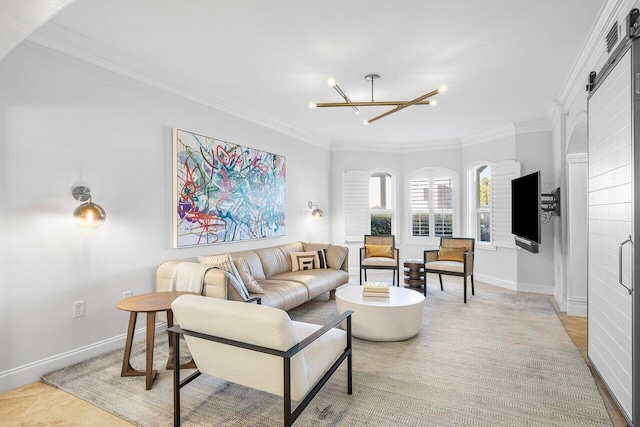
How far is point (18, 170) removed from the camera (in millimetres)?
A: 2545

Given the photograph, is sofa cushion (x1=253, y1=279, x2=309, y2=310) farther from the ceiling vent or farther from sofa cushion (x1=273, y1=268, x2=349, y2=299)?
the ceiling vent

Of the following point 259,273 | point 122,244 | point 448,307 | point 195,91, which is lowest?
point 448,307

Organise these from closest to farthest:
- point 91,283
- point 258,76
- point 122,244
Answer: point 91,283 < point 122,244 < point 258,76

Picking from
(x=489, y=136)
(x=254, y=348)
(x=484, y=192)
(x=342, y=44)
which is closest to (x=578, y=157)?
(x=489, y=136)

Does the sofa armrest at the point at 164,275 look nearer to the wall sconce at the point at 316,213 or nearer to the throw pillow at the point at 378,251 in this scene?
the wall sconce at the point at 316,213

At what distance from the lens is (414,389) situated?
2.48 m

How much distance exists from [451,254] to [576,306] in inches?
65.0

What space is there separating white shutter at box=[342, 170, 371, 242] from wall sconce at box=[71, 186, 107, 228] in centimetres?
474

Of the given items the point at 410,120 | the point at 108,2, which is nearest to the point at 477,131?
the point at 410,120

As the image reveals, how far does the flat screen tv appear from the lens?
13.9 feet

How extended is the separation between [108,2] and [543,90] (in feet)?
14.4

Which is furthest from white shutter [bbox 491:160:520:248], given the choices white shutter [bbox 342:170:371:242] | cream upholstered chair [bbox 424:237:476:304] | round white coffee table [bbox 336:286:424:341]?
round white coffee table [bbox 336:286:424:341]

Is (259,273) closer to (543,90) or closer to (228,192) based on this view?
(228,192)

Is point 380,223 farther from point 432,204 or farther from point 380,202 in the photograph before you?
point 432,204
